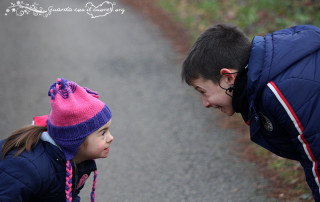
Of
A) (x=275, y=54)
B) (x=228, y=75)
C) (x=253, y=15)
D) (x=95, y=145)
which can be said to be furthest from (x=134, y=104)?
(x=275, y=54)

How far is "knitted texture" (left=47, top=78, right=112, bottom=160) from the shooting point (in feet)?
8.98

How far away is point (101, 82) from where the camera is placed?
667 cm

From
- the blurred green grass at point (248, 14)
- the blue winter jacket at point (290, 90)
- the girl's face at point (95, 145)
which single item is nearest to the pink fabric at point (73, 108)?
the girl's face at point (95, 145)

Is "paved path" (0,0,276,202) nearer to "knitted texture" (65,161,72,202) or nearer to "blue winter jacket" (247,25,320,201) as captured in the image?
"knitted texture" (65,161,72,202)

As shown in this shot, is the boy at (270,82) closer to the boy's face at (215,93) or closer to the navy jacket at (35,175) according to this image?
the boy's face at (215,93)

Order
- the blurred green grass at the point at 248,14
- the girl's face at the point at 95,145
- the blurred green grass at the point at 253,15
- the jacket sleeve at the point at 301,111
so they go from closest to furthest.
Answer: the jacket sleeve at the point at 301,111
the girl's face at the point at 95,145
the blurred green grass at the point at 253,15
the blurred green grass at the point at 248,14

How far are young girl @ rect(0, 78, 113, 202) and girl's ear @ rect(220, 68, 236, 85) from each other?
84 centimetres

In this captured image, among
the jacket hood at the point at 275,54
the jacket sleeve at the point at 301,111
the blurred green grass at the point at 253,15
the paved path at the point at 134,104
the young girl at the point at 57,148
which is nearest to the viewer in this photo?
the jacket sleeve at the point at 301,111

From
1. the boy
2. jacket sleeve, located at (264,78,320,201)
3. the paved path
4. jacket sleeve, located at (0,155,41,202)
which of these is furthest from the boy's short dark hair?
the paved path

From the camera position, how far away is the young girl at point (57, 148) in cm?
264

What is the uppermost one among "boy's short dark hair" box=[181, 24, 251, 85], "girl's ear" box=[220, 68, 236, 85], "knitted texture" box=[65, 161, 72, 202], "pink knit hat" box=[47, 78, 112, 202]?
"boy's short dark hair" box=[181, 24, 251, 85]

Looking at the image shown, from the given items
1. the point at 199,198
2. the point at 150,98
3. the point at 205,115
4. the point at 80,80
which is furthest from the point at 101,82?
the point at 199,198

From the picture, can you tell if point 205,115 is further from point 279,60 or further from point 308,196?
point 279,60

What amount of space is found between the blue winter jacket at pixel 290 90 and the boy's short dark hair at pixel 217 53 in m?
0.12
